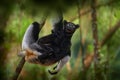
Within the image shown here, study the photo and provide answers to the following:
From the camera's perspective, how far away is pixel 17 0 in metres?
2.88

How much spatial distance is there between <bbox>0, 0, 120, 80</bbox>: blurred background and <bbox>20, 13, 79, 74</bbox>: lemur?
1.3 inches

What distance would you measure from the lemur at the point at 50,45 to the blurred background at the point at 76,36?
0.10 ft

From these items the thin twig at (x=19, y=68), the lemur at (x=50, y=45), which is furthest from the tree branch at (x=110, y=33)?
the thin twig at (x=19, y=68)

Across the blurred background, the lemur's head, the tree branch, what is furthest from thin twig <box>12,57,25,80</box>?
the tree branch

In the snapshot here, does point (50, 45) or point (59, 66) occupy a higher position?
point (50, 45)

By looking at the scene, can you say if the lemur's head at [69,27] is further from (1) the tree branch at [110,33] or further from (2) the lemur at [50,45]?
(1) the tree branch at [110,33]

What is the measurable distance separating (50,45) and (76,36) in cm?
18

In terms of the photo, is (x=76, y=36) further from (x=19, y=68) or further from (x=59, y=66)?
(x=19, y=68)

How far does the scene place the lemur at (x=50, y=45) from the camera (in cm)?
286

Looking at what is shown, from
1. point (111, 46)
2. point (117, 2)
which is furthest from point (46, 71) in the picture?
point (117, 2)

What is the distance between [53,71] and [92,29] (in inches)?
14.8

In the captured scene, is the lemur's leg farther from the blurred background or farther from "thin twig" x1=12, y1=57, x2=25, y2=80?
"thin twig" x1=12, y1=57, x2=25, y2=80

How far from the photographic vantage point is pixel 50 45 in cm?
288

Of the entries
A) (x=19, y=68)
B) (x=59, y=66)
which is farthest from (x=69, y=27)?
(x=19, y=68)
